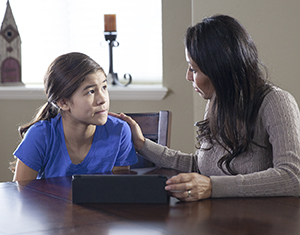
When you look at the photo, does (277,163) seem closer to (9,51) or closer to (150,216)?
(150,216)

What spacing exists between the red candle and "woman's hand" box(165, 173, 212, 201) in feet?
6.18

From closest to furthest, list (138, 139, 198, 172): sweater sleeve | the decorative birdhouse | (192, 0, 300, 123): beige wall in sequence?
1. (138, 139, 198, 172): sweater sleeve
2. (192, 0, 300, 123): beige wall
3. the decorative birdhouse

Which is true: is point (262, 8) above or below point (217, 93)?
above

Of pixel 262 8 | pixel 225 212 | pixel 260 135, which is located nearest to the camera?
pixel 225 212

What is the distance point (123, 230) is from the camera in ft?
2.97

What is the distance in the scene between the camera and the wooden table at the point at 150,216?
0.91 m

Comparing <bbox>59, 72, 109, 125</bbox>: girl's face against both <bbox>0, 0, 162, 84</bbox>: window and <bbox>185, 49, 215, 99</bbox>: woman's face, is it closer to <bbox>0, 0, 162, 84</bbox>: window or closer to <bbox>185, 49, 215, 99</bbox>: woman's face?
<bbox>185, 49, 215, 99</bbox>: woman's face

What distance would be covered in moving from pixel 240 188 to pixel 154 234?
0.38 meters

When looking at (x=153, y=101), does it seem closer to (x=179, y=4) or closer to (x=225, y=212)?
(x=179, y=4)

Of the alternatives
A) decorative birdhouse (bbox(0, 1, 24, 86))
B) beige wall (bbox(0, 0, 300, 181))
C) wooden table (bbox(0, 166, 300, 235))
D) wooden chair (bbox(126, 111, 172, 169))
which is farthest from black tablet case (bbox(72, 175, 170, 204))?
decorative birdhouse (bbox(0, 1, 24, 86))

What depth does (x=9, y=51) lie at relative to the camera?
321 cm

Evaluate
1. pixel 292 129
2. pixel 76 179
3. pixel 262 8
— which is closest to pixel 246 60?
pixel 292 129

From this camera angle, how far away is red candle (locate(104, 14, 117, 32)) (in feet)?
9.37

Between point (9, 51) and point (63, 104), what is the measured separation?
1.78m
